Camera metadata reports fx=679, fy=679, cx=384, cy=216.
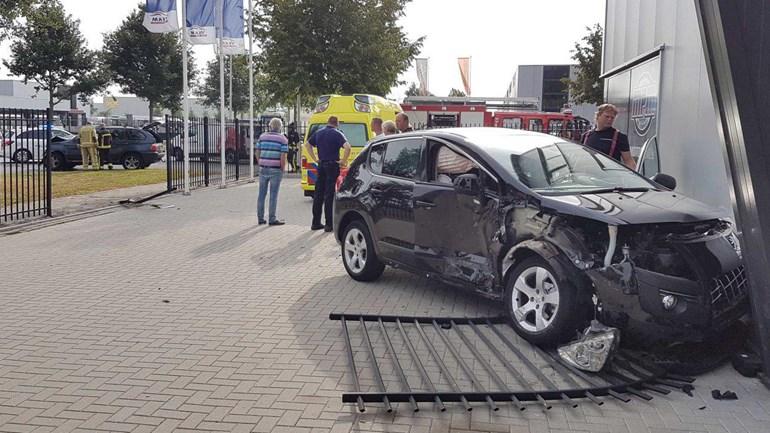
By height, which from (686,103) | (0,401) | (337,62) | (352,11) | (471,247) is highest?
(352,11)

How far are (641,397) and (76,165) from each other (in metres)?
27.4

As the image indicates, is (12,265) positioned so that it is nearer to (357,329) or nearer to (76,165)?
(357,329)

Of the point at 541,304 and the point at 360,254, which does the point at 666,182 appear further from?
the point at 360,254

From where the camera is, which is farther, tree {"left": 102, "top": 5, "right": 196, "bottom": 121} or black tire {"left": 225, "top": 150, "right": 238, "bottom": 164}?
tree {"left": 102, "top": 5, "right": 196, "bottom": 121}

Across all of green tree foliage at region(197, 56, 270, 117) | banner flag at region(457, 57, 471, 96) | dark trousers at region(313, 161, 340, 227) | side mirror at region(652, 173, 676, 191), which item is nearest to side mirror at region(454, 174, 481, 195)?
side mirror at region(652, 173, 676, 191)

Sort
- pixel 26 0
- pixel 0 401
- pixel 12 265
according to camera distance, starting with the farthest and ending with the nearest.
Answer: pixel 26 0
pixel 12 265
pixel 0 401

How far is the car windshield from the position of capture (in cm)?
553

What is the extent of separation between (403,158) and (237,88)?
152 ft

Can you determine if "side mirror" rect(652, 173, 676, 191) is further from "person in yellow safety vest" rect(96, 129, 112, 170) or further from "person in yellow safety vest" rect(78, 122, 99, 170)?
"person in yellow safety vest" rect(96, 129, 112, 170)

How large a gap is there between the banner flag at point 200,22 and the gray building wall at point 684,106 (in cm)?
1119

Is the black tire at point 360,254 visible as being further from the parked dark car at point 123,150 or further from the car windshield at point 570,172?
the parked dark car at point 123,150

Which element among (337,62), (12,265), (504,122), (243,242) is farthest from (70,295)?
(504,122)

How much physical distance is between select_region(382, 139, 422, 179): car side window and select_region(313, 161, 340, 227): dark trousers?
3917 millimetres

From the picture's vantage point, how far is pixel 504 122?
2906 centimetres
